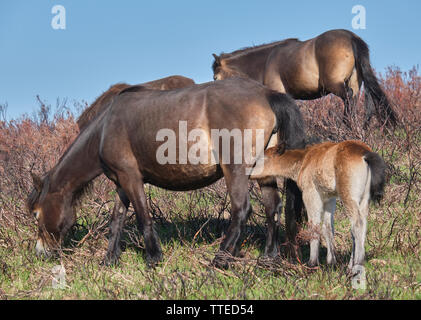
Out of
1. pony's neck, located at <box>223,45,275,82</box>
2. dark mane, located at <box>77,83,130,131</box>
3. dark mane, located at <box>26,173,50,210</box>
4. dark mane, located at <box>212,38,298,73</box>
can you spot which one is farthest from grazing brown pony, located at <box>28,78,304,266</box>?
dark mane, located at <box>212,38,298,73</box>

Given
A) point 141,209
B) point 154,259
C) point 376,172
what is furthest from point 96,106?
point 376,172

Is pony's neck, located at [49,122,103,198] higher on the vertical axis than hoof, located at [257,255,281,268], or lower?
higher

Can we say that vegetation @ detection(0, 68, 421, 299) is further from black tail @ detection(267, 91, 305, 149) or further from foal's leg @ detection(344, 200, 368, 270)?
black tail @ detection(267, 91, 305, 149)

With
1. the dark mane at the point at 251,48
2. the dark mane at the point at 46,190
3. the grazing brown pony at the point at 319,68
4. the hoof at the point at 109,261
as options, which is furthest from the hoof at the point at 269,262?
the dark mane at the point at 251,48

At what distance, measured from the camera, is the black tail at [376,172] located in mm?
4086

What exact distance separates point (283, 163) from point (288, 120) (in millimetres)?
464

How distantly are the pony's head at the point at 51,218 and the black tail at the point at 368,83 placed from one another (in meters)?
5.69

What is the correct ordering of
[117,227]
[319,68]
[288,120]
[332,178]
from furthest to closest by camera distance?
[319,68]
[117,227]
[288,120]
[332,178]

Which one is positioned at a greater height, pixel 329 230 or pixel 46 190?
pixel 46 190

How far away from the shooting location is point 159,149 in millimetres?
4938

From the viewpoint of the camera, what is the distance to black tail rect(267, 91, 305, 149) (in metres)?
4.80

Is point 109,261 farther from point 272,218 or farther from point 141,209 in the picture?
point 272,218

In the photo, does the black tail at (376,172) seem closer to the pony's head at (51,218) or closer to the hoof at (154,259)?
the hoof at (154,259)

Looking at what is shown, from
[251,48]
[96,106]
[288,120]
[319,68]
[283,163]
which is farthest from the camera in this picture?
[251,48]
